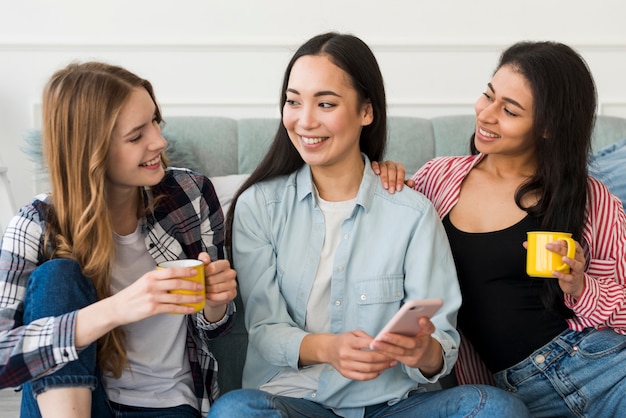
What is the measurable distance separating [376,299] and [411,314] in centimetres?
34

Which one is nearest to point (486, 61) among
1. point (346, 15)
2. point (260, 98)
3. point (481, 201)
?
point (346, 15)

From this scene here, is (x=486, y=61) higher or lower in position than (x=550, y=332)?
higher

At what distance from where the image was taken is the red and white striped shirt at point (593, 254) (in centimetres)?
171

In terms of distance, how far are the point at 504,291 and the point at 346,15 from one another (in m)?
2.18

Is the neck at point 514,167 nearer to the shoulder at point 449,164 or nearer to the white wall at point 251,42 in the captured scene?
the shoulder at point 449,164

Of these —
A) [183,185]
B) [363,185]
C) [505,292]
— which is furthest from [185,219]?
[505,292]

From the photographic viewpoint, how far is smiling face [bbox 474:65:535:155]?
5.91ft

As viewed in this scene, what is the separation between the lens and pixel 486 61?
3715 millimetres

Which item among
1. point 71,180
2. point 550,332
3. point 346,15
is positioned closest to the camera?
point 71,180

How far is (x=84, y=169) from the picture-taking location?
63.7 inches

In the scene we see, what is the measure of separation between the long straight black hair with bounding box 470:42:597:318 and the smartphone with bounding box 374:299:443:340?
0.51 meters

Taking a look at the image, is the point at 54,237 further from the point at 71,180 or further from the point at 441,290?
the point at 441,290

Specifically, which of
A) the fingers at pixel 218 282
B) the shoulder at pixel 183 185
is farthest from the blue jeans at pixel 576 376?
the shoulder at pixel 183 185

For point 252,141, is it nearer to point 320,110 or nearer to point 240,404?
point 320,110
